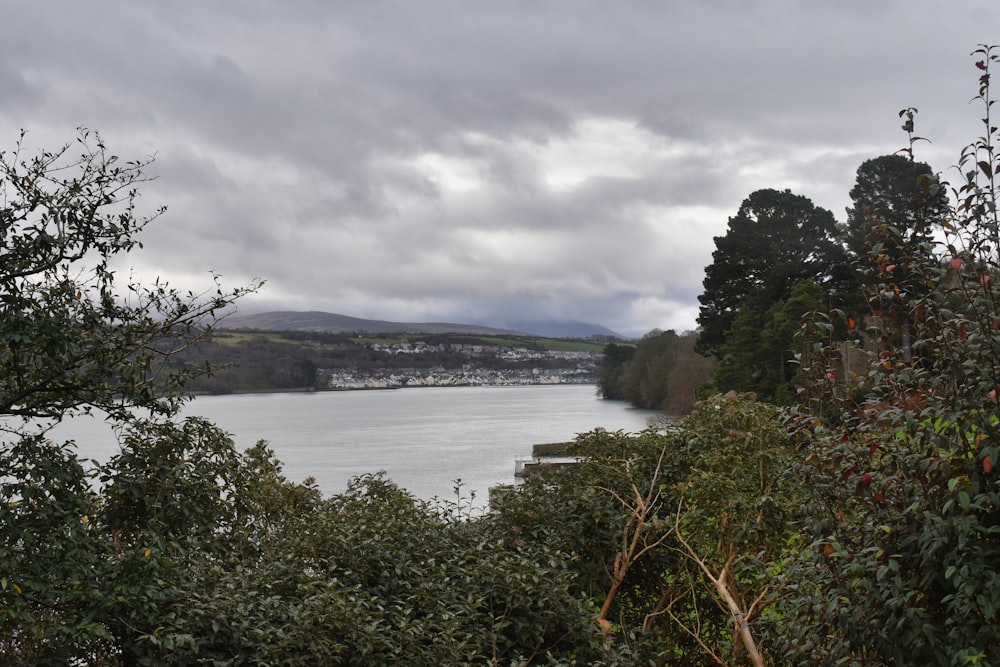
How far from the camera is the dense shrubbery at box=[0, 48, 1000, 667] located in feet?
10.8

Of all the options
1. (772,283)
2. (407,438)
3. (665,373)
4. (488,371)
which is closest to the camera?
(772,283)

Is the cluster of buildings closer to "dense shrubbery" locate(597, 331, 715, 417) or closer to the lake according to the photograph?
the lake

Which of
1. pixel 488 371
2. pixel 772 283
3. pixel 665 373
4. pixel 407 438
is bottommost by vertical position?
pixel 407 438

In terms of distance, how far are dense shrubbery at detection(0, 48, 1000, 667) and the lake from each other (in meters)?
7.20

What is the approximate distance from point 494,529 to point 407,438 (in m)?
42.4

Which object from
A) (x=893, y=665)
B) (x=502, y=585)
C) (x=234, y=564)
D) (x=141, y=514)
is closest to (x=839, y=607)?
(x=893, y=665)

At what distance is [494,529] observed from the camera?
772 cm

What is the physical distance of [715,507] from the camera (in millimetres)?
8086

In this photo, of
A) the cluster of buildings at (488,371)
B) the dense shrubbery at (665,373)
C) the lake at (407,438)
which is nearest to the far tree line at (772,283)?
the dense shrubbery at (665,373)

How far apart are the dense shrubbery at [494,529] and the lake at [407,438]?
23.6ft

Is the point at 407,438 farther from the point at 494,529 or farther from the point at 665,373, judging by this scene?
the point at 494,529

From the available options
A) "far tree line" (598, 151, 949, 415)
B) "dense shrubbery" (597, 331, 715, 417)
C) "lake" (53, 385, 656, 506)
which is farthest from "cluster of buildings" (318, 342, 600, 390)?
"far tree line" (598, 151, 949, 415)

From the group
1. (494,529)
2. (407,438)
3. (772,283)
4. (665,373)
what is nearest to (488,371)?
(665,373)

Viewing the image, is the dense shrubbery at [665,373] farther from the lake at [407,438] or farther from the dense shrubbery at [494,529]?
the dense shrubbery at [494,529]
